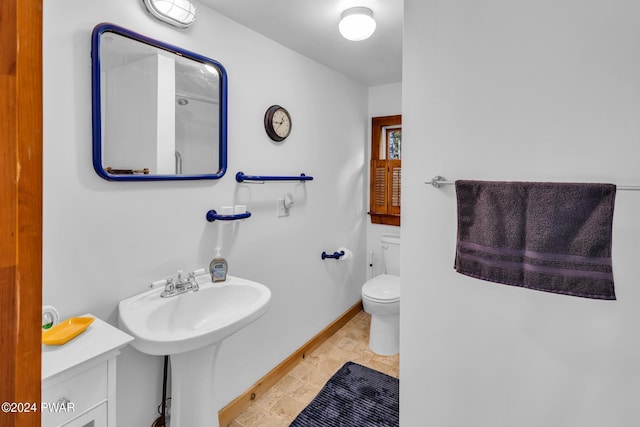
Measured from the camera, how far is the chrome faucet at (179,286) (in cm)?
140

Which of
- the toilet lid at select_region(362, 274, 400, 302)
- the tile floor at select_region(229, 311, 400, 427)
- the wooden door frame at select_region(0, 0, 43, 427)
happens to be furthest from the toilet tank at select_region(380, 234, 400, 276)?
the wooden door frame at select_region(0, 0, 43, 427)

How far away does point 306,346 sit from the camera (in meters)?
2.43

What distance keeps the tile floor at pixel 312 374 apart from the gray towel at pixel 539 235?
4.66ft

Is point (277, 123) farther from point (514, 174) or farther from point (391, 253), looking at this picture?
point (391, 253)

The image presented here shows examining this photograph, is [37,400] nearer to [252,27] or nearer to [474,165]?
[474,165]

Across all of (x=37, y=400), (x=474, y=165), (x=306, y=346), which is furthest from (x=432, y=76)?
(x=306, y=346)

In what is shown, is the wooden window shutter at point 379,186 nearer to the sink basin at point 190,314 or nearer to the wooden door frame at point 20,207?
the sink basin at point 190,314

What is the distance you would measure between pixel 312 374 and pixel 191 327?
112cm

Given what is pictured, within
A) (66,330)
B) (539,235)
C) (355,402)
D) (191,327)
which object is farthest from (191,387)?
(539,235)

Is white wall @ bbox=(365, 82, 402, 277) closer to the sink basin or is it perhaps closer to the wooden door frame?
the sink basin

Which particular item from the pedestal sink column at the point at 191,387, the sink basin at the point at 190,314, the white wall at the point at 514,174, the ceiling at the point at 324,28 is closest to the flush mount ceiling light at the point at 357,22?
the ceiling at the point at 324,28

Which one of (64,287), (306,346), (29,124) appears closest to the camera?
(29,124)

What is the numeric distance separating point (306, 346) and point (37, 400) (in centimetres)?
224

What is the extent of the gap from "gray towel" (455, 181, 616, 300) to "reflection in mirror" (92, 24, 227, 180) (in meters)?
1.24
